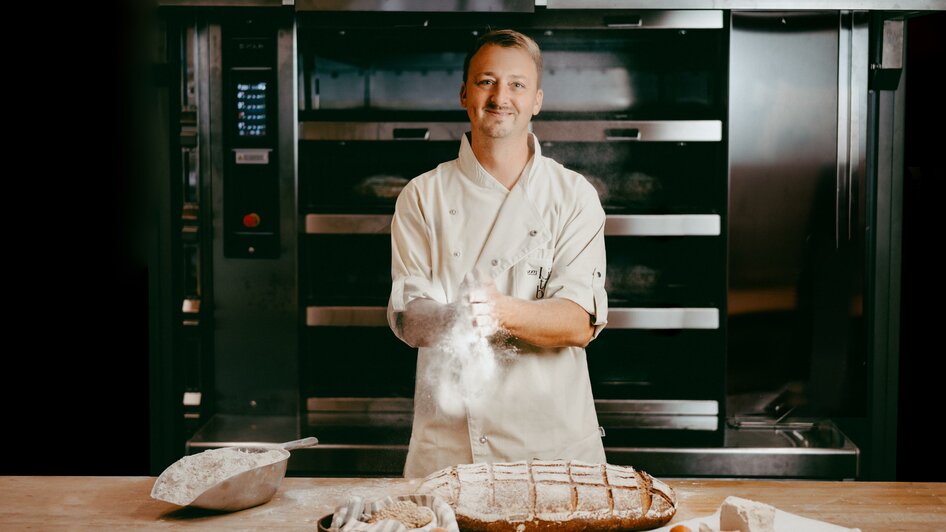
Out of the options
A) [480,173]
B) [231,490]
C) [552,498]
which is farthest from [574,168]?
[231,490]

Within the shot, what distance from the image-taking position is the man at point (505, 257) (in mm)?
2021

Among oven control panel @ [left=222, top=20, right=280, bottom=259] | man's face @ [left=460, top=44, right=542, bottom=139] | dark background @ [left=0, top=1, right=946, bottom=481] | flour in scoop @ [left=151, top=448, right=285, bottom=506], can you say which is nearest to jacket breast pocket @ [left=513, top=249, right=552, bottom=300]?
man's face @ [left=460, top=44, right=542, bottom=139]

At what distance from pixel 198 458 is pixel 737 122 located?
80.2 inches

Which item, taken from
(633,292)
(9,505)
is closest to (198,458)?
(9,505)

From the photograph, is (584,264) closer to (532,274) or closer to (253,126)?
(532,274)

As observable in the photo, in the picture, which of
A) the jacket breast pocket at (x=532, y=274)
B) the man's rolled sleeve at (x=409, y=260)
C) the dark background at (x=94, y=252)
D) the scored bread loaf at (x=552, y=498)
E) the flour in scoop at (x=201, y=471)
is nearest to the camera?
the scored bread loaf at (x=552, y=498)

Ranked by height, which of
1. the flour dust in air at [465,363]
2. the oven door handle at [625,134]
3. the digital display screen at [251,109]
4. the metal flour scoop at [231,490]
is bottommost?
the metal flour scoop at [231,490]

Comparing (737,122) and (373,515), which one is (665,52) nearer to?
(737,122)

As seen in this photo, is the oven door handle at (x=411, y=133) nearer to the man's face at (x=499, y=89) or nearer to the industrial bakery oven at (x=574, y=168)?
the industrial bakery oven at (x=574, y=168)

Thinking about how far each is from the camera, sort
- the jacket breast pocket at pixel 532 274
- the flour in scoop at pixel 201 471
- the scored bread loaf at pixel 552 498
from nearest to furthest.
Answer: the scored bread loaf at pixel 552 498 < the flour in scoop at pixel 201 471 < the jacket breast pocket at pixel 532 274

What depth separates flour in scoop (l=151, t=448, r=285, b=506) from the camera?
1.51 metres

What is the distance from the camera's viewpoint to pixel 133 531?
147cm

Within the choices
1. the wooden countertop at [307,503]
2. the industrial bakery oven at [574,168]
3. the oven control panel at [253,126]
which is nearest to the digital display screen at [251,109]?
the oven control panel at [253,126]

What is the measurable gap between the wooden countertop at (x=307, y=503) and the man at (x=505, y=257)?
0.34 meters
